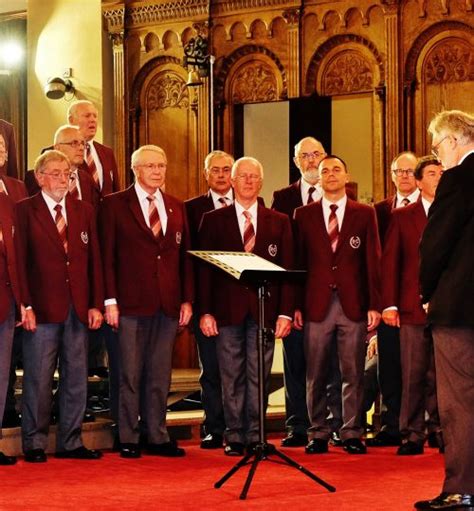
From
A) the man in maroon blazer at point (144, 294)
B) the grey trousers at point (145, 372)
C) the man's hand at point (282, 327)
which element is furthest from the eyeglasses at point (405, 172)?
the grey trousers at point (145, 372)

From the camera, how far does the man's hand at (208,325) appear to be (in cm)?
604

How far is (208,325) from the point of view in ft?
19.8

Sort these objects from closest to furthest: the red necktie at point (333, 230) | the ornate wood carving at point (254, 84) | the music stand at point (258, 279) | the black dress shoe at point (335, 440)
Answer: the music stand at point (258, 279) < the red necktie at point (333, 230) < the black dress shoe at point (335, 440) < the ornate wood carving at point (254, 84)

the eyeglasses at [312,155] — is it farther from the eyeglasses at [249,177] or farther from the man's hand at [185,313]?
the man's hand at [185,313]

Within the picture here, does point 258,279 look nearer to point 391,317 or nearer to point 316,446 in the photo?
point 391,317

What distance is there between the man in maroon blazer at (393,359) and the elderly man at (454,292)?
2.13m

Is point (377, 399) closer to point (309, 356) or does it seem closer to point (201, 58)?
point (309, 356)

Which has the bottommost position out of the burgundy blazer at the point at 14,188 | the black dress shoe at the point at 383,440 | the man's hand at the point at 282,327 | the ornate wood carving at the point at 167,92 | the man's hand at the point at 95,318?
the black dress shoe at the point at 383,440

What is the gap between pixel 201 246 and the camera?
6.21 m

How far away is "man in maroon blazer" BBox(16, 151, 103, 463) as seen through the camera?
19.1 ft

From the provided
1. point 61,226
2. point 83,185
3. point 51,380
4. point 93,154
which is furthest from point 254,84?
point 51,380

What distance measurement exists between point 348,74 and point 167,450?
436 cm

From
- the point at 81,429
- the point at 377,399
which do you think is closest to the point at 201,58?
the point at 377,399

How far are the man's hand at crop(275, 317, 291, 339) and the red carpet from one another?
0.65m
